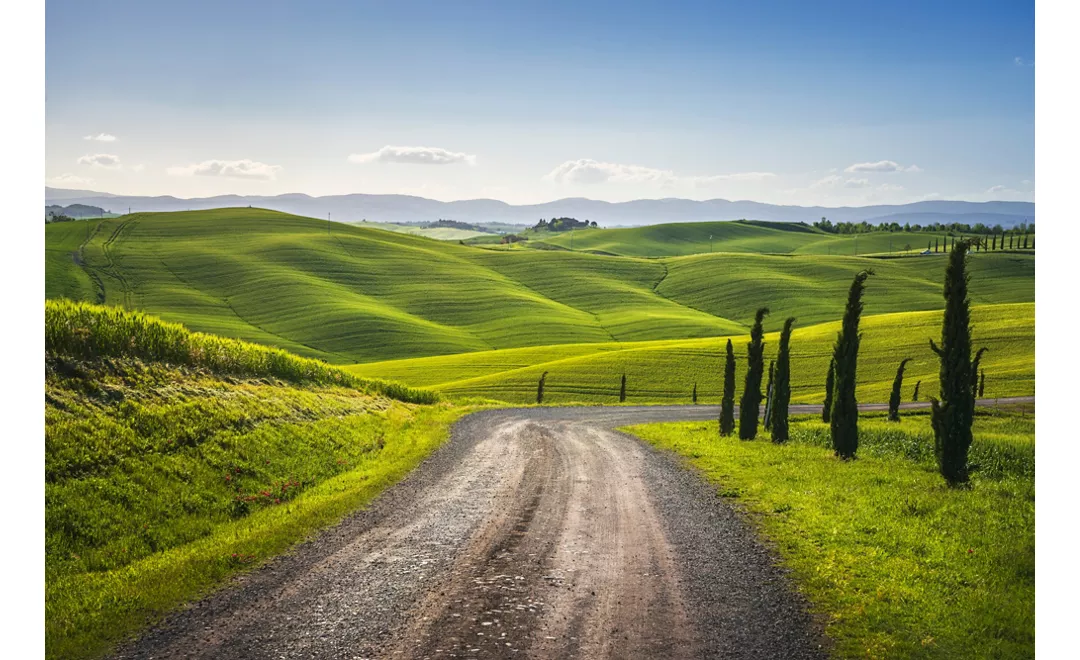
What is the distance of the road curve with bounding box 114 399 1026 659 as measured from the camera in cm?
856

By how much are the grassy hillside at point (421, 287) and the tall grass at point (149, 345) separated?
62.0 metres

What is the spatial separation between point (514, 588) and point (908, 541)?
680 centimetres

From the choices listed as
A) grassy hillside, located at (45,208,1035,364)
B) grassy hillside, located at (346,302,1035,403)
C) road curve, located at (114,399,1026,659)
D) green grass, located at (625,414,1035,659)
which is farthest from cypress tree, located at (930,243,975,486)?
grassy hillside, located at (45,208,1035,364)

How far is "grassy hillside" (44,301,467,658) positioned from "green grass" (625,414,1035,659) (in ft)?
29.3

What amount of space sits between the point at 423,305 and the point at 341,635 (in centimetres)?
12258

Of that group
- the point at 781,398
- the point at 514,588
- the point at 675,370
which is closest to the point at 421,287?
the point at 675,370

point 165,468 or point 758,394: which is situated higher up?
point 165,468

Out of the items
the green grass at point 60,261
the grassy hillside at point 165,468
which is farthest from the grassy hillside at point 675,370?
the grassy hillside at point 165,468

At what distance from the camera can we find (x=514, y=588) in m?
10.4

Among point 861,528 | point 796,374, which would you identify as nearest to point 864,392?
point 796,374

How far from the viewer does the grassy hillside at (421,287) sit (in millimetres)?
103938

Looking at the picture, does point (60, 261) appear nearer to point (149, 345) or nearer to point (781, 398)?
point (149, 345)

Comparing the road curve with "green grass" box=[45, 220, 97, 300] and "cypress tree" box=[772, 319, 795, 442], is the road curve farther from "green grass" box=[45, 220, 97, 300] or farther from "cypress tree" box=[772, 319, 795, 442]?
"cypress tree" box=[772, 319, 795, 442]

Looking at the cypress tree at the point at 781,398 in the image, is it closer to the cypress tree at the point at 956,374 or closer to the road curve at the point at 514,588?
the road curve at the point at 514,588
